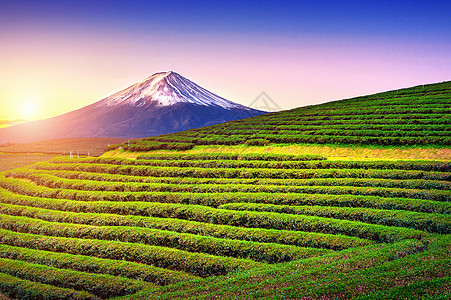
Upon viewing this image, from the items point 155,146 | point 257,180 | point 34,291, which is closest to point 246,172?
point 257,180

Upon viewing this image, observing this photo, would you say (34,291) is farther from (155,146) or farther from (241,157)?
(155,146)

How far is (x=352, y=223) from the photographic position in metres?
19.9

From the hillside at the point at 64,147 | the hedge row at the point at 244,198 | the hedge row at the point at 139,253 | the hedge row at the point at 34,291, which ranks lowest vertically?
the hedge row at the point at 34,291

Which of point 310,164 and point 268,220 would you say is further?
point 310,164

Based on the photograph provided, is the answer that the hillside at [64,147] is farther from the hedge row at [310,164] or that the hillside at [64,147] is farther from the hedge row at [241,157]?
the hedge row at [310,164]

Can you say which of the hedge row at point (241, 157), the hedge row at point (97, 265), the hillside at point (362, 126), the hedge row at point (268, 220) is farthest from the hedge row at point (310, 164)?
the hedge row at point (97, 265)

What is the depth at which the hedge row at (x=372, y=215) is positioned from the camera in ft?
60.5

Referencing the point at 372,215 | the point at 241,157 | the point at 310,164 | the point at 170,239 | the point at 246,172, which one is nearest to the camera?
the point at 372,215

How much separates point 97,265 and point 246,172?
1706cm

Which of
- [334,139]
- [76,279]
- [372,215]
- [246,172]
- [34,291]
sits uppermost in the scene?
[334,139]

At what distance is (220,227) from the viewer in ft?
72.7

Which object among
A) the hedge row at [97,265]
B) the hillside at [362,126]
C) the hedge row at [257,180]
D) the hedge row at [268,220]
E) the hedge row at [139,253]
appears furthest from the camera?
the hillside at [362,126]

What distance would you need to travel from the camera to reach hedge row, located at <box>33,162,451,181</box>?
26.8 meters

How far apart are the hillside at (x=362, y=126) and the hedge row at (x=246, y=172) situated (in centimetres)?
1070
